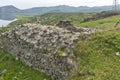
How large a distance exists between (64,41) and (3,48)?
15.4 m

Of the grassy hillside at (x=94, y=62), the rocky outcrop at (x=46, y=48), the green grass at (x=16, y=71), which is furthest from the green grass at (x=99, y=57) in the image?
the green grass at (x=16, y=71)

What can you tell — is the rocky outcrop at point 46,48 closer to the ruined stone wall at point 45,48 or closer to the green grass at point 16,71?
the ruined stone wall at point 45,48

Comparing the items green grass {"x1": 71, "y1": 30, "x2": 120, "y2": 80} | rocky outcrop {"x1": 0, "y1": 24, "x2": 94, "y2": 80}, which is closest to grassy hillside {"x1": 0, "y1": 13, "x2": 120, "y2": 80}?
green grass {"x1": 71, "y1": 30, "x2": 120, "y2": 80}

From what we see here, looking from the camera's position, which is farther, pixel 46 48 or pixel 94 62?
pixel 46 48

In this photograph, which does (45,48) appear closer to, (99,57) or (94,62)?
(99,57)

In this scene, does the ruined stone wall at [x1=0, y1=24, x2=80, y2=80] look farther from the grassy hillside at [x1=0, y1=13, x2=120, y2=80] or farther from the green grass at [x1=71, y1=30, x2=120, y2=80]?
the green grass at [x1=71, y1=30, x2=120, y2=80]

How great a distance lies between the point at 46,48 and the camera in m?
31.5

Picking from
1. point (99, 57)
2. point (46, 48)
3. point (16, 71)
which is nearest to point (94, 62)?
point (99, 57)

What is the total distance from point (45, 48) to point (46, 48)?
157mm

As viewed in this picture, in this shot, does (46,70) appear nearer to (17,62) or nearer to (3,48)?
(17,62)

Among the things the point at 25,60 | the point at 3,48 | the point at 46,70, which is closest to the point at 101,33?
the point at 46,70

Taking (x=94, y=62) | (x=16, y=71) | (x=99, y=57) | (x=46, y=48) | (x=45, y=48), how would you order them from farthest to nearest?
(x=16, y=71)
(x=45, y=48)
(x=46, y=48)
(x=99, y=57)
(x=94, y=62)

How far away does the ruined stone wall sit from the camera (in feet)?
90.3

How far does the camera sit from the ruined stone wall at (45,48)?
90.3 feet
